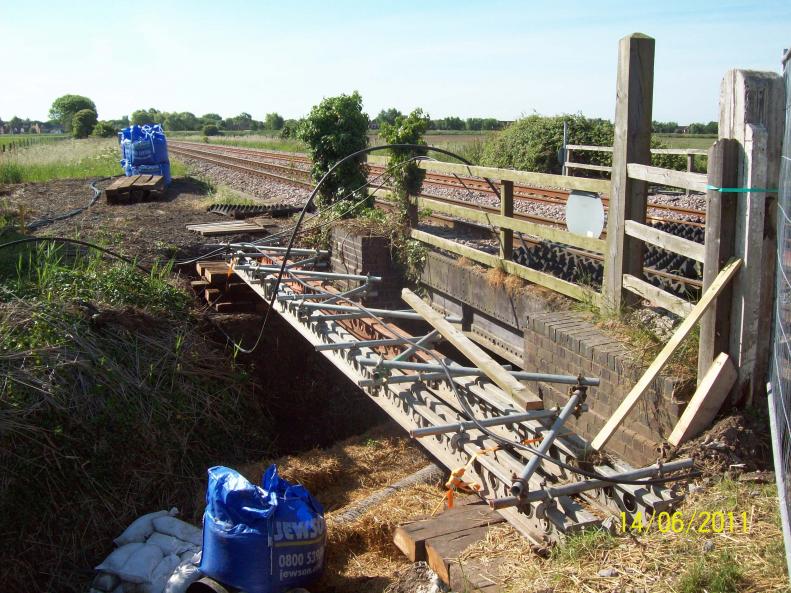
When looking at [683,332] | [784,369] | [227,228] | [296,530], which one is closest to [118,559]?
[296,530]

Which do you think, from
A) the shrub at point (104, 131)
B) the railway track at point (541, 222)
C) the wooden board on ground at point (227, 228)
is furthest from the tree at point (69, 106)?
the wooden board on ground at point (227, 228)

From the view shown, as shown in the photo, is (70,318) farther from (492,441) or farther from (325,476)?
(492,441)

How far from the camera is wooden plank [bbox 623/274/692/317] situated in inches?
190

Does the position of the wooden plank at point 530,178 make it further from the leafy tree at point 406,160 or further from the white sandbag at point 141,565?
the white sandbag at point 141,565

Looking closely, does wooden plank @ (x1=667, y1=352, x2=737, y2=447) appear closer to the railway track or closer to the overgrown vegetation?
the railway track

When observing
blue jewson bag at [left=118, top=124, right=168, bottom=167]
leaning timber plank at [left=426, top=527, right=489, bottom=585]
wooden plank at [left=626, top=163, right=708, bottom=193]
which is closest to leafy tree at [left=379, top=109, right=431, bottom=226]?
wooden plank at [left=626, top=163, right=708, bottom=193]

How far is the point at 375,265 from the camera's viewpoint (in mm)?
9297

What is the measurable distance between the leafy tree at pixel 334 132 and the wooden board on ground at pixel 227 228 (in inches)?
53.9

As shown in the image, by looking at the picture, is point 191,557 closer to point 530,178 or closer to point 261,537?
point 261,537

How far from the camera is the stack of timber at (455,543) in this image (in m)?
3.75

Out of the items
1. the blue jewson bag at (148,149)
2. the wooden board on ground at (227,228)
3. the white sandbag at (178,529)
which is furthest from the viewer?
the blue jewson bag at (148,149)

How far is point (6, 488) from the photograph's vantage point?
24.0 ft

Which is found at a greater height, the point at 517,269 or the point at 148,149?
the point at 148,149

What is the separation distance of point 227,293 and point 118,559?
424cm
